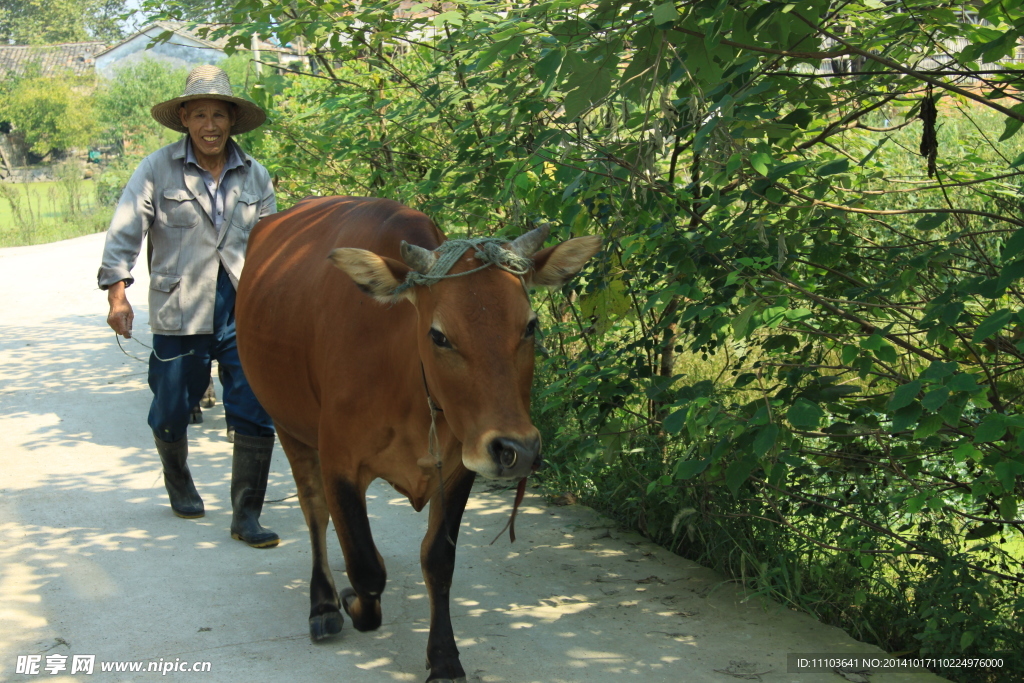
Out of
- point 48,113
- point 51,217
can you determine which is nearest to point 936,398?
point 51,217

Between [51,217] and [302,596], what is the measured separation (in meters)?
19.7

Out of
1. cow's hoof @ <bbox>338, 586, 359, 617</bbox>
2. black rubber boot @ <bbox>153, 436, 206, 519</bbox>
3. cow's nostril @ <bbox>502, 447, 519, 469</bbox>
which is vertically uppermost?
cow's nostril @ <bbox>502, 447, 519, 469</bbox>

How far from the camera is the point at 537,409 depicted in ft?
19.7

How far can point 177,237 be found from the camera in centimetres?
498

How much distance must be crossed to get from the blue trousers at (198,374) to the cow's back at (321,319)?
0.45m

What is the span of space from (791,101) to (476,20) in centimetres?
141

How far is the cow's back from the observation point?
3.51m

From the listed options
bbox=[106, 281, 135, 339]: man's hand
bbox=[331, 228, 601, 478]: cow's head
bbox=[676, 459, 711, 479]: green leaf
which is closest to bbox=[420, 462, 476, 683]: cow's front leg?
bbox=[331, 228, 601, 478]: cow's head

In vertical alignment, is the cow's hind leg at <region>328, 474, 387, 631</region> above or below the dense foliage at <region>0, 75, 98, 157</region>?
below

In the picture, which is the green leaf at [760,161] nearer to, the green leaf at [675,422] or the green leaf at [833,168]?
the green leaf at [833,168]

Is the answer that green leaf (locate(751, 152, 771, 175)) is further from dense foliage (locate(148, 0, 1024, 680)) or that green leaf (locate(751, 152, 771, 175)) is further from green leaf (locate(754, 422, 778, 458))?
green leaf (locate(754, 422, 778, 458))

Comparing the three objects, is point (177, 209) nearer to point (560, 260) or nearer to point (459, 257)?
point (459, 257)

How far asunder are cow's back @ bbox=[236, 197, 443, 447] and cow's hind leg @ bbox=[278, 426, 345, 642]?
0.17m

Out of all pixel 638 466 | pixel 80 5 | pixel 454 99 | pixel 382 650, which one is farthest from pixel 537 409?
pixel 80 5
